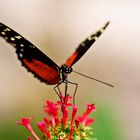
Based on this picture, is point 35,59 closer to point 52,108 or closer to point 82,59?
point 52,108

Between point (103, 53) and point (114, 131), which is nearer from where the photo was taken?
point (114, 131)

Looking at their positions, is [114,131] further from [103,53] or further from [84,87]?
[103,53]

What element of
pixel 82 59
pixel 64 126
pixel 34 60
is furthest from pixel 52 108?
pixel 82 59

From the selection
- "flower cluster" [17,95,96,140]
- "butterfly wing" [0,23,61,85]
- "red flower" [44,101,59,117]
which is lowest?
"flower cluster" [17,95,96,140]

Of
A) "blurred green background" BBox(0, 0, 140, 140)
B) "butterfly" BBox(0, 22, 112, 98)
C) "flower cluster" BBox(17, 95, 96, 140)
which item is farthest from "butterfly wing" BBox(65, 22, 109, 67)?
"blurred green background" BBox(0, 0, 140, 140)

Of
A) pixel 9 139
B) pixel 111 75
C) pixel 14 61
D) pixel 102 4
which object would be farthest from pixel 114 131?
pixel 102 4

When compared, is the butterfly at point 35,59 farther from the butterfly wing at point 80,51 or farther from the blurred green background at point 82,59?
the blurred green background at point 82,59

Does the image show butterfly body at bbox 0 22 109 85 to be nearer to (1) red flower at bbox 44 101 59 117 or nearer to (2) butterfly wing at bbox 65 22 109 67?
(2) butterfly wing at bbox 65 22 109 67
